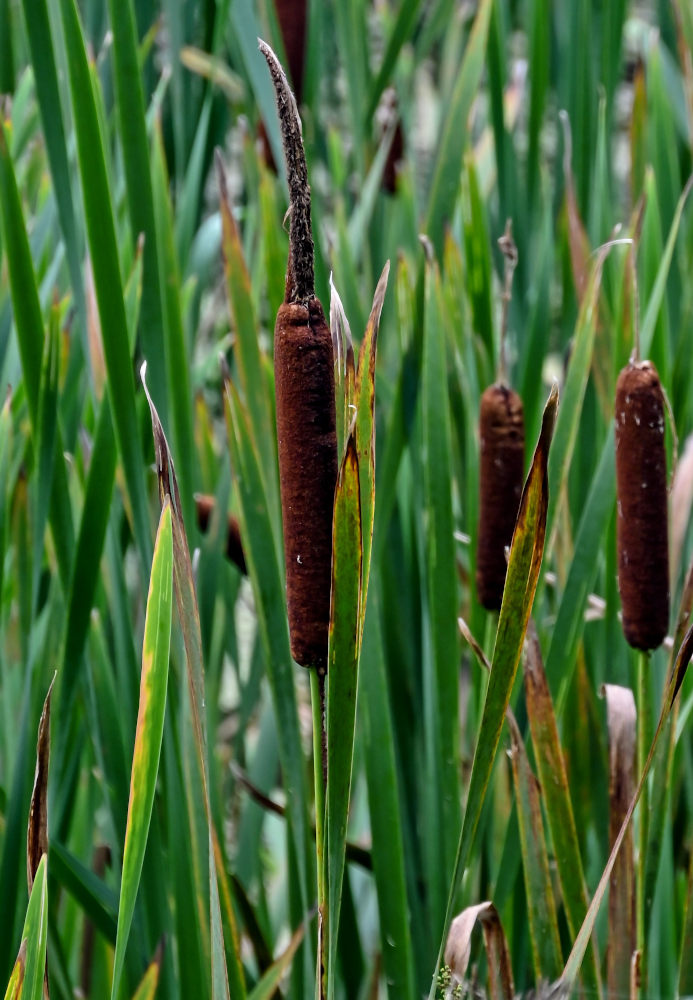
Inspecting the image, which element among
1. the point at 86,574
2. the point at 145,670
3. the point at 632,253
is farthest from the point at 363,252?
the point at 145,670

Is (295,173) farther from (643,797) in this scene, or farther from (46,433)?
(643,797)

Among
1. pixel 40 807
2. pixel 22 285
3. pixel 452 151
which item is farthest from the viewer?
pixel 452 151

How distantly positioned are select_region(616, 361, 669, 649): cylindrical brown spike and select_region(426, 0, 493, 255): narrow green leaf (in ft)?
0.83

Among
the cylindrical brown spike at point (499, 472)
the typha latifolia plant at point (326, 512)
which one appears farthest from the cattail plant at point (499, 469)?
the typha latifolia plant at point (326, 512)

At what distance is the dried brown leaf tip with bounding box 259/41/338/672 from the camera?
0.34 meters

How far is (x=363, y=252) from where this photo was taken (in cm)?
93

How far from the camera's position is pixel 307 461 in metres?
0.36

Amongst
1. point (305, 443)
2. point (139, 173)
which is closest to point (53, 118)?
point (139, 173)

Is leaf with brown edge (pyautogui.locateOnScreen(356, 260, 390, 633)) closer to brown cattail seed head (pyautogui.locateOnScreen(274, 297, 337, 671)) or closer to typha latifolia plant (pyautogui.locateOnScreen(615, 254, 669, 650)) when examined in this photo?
brown cattail seed head (pyautogui.locateOnScreen(274, 297, 337, 671))

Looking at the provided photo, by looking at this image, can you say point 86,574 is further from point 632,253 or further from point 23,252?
point 632,253

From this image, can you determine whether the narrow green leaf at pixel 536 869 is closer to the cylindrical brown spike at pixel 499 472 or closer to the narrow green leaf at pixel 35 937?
the cylindrical brown spike at pixel 499 472

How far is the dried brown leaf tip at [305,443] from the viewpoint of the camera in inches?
13.4

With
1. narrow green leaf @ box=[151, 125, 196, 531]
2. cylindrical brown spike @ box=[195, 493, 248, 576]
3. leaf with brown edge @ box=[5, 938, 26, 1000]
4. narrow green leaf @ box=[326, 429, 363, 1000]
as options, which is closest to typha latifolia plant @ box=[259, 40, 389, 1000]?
narrow green leaf @ box=[326, 429, 363, 1000]

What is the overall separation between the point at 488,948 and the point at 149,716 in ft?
0.81
